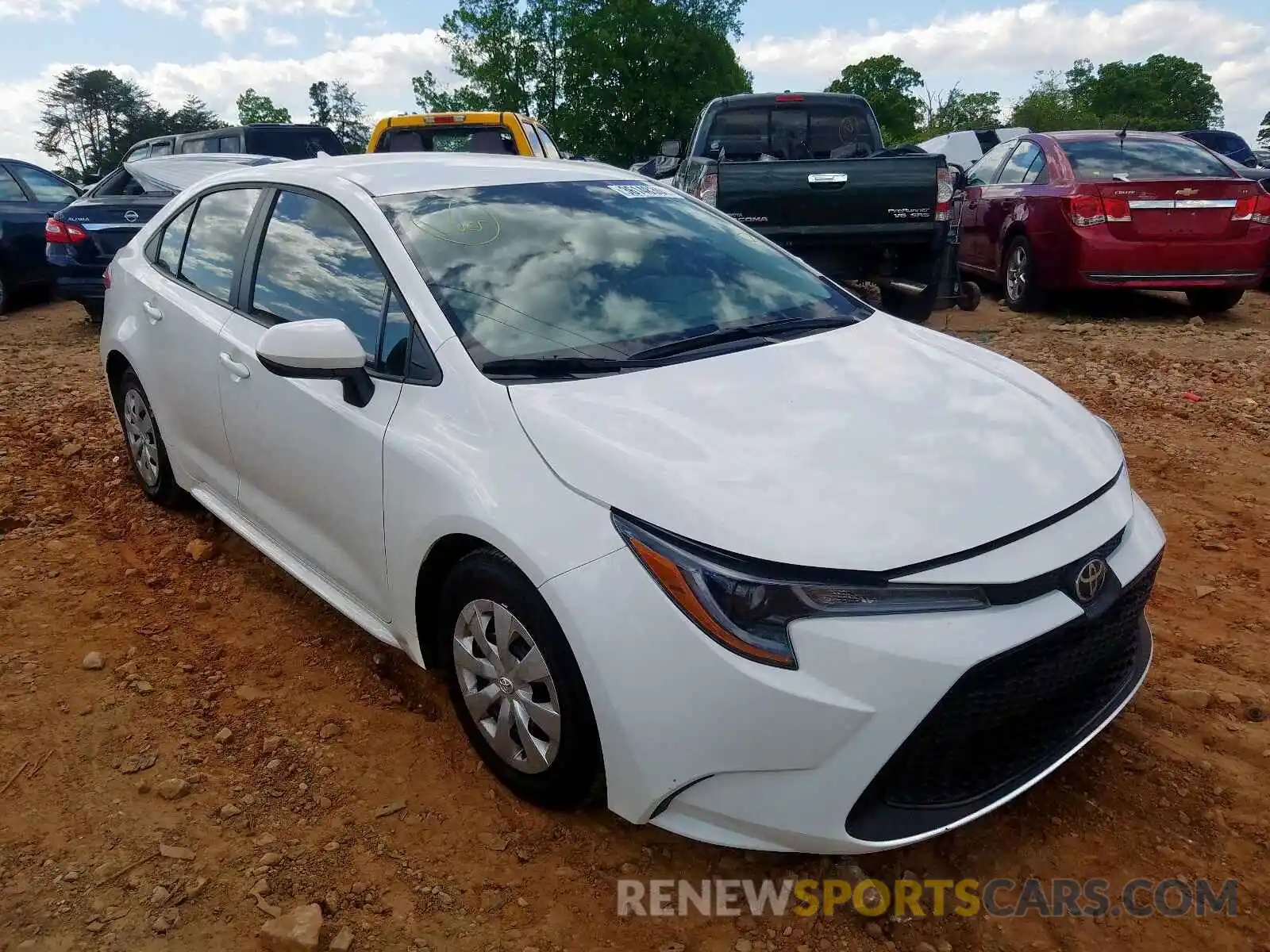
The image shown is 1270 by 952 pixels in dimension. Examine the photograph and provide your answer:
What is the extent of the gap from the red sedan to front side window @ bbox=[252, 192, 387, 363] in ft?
21.8

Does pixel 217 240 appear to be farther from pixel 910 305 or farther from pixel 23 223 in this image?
pixel 23 223

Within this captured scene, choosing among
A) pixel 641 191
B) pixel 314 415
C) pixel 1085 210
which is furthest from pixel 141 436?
pixel 1085 210

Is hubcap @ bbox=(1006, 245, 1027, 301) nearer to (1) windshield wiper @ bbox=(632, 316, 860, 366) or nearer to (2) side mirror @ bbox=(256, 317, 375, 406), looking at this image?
(1) windshield wiper @ bbox=(632, 316, 860, 366)

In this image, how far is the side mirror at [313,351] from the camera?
2.60 meters

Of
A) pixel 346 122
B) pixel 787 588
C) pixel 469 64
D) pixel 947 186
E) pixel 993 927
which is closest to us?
→ pixel 787 588

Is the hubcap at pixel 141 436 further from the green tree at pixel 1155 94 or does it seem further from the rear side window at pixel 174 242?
the green tree at pixel 1155 94

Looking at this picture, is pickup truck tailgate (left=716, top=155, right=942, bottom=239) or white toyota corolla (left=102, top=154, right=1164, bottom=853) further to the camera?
pickup truck tailgate (left=716, top=155, right=942, bottom=239)

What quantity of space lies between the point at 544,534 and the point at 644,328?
0.86 metres

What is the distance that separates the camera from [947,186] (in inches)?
281

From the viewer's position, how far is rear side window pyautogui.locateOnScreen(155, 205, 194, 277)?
405cm

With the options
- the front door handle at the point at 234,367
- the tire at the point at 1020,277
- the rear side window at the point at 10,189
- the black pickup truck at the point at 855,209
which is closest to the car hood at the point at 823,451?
the front door handle at the point at 234,367

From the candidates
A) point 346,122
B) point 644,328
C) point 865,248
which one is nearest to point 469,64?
point 346,122

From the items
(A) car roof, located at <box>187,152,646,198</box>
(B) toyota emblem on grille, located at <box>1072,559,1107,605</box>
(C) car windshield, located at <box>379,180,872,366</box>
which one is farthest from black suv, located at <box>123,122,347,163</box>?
(B) toyota emblem on grille, located at <box>1072,559,1107,605</box>

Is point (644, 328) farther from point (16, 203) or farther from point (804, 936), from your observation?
point (16, 203)
